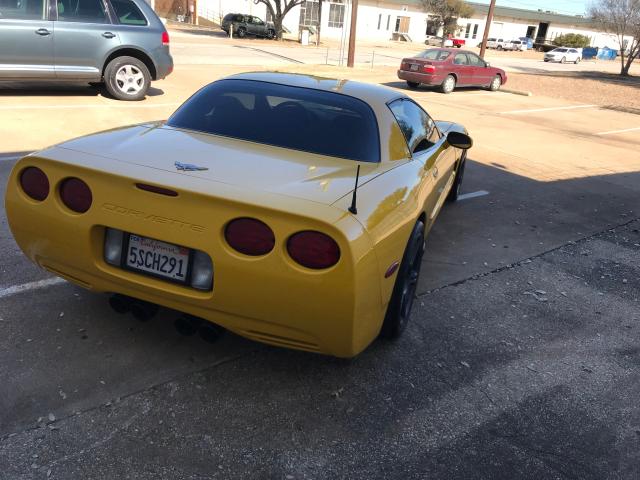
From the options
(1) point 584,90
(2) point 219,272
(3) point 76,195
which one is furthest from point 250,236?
(1) point 584,90

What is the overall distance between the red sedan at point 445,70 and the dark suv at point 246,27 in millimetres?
24368

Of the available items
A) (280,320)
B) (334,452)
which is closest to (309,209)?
(280,320)

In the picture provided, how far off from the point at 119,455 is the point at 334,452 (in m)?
0.94

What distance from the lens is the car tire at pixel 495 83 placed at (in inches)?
843

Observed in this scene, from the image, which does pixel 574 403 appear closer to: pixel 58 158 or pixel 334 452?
pixel 334 452

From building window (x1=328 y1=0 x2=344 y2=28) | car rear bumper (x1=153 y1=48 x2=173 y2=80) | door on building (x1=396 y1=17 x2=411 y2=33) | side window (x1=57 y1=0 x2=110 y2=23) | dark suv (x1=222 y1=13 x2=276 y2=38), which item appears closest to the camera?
side window (x1=57 y1=0 x2=110 y2=23)

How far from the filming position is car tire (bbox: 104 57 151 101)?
1042cm

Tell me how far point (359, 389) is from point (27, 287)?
2282 millimetres

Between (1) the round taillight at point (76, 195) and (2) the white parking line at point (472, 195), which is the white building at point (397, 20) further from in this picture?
(1) the round taillight at point (76, 195)

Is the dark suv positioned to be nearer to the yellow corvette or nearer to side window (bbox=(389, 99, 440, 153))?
side window (bbox=(389, 99, 440, 153))

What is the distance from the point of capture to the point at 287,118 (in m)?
3.66

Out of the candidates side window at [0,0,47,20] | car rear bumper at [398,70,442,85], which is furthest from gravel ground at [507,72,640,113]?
side window at [0,0,47,20]

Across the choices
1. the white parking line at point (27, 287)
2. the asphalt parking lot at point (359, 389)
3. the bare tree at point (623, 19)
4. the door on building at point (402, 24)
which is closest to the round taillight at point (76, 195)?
the asphalt parking lot at point (359, 389)

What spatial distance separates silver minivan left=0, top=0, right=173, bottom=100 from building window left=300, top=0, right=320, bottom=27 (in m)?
46.6
